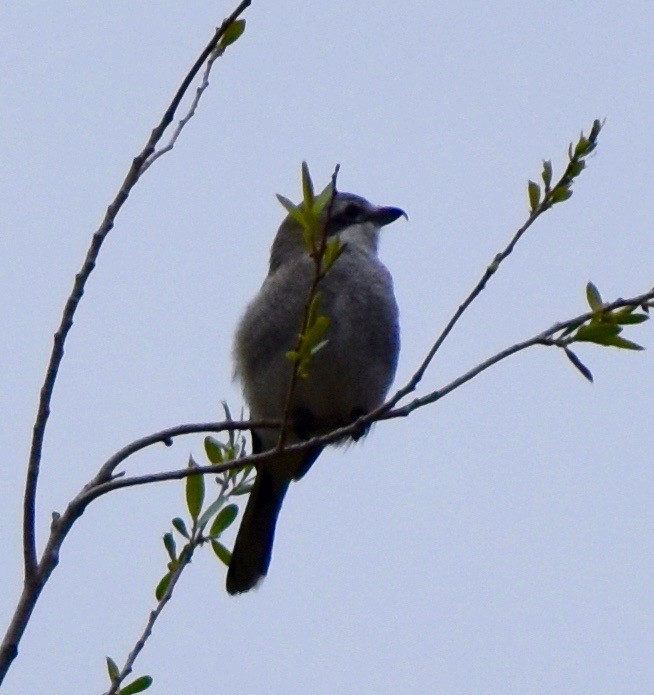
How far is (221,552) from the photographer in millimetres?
3477

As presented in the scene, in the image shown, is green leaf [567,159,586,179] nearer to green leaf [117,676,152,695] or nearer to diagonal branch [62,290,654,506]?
diagonal branch [62,290,654,506]

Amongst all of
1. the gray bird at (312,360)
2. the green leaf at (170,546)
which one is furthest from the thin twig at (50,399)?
the gray bird at (312,360)

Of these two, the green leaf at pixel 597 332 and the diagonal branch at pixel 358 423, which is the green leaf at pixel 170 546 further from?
the green leaf at pixel 597 332

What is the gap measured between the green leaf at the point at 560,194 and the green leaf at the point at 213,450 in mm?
1139

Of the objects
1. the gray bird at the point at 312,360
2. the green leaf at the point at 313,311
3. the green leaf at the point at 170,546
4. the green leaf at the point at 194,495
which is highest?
the gray bird at the point at 312,360

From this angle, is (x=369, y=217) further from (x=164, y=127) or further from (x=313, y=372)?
(x=164, y=127)

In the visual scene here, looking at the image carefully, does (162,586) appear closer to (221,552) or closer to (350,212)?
(221,552)

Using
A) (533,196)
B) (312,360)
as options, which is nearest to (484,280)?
(533,196)

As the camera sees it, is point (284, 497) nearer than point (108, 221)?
No

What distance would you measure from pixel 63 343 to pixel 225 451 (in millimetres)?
967

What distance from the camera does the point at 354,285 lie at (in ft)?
20.0

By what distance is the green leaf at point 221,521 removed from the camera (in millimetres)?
3395

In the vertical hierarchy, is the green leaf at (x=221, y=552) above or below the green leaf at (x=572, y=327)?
below

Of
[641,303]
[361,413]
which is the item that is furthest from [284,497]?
[641,303]
